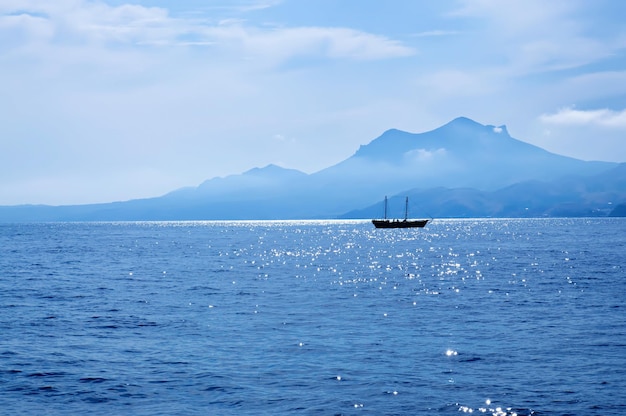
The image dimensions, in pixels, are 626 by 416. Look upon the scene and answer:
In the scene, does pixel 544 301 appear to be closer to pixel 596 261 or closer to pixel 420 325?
pixel 420 325

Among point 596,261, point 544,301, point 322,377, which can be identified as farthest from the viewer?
point 596,261

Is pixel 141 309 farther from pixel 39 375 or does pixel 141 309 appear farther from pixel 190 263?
pixel 190 263

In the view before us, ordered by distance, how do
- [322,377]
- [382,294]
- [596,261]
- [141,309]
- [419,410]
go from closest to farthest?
[419,410] → [322,377] → [141,309] → [382,294] → [596,261]

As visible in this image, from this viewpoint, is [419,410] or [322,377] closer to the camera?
[419,410]

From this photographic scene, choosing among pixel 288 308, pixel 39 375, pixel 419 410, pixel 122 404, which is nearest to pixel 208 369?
pixel 122 404

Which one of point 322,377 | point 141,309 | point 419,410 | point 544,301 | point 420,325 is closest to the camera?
point 419,410

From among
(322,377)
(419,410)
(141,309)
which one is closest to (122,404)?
(322,377)

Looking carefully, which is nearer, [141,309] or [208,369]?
[208,369]

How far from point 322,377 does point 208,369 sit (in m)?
6.06

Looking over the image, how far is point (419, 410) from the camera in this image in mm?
25344

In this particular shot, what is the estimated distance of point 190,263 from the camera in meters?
112

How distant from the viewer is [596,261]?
107 meters

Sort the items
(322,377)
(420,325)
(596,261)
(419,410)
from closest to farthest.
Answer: (419,410)
(322,377)
(420,325)
(596,261)

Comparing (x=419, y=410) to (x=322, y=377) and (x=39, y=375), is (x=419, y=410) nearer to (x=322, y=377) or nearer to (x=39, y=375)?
(x=322, y=377)
